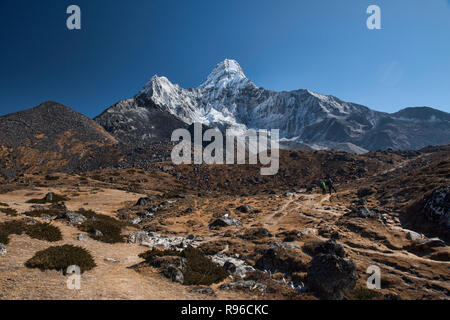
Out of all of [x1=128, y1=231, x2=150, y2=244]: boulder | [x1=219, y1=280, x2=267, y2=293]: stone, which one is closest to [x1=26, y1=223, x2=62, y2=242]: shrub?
[x1=128, y1=231, x2=150, y2=244]: boulder

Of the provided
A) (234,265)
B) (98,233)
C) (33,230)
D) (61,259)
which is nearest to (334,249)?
(234,265)

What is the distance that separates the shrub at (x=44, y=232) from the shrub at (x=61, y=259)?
2.87 meters

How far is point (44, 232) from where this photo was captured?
1603 centimetres

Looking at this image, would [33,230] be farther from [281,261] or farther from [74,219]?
[281,261]

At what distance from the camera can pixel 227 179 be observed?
83.8m

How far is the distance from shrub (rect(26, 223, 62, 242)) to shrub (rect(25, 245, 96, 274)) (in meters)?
2.87

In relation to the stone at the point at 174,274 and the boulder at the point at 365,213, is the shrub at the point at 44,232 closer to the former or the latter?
the stone at the point at 174,274

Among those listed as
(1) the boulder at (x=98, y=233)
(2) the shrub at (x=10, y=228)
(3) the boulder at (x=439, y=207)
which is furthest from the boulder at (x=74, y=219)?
(3) the boulder at (x=439, y=207)

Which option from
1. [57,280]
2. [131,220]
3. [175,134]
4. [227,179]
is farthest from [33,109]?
[57,280]

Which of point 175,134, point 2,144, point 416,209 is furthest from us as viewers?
point 175,134

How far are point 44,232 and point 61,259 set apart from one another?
18.7ft
